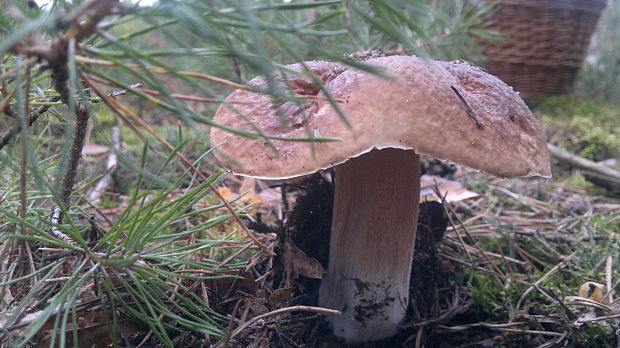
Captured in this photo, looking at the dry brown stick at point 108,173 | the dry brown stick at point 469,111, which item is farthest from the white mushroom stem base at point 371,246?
the dry brown stick at point 108,173

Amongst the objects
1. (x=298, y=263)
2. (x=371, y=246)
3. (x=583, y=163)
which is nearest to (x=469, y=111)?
(x=371, y=246)

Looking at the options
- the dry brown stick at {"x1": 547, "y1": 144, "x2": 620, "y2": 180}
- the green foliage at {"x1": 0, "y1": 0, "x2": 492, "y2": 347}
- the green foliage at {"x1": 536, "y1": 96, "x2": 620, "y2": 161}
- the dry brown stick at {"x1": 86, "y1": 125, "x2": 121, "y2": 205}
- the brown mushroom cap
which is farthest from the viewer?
the green foliage at {"x1": 536, "y1": 96, "x2": 620, "y2": 161}

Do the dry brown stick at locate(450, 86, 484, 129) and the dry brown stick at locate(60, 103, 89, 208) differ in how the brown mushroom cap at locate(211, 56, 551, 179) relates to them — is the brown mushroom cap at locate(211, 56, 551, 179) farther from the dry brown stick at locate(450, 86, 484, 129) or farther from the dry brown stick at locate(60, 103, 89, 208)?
the dry brown stick at locate(60, 103, 89, 208)

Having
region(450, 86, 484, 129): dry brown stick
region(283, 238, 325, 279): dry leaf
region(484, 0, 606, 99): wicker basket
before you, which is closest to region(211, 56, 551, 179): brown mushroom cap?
region(450, 86, 484, 129): dry brown stick

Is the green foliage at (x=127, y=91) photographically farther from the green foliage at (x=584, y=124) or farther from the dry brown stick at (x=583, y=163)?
the green foliage at (x=584, y=124)

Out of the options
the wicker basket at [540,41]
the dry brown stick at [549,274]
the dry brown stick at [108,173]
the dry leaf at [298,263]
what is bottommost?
the dry brown stick at [549,274]

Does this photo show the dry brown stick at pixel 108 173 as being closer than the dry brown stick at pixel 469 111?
No

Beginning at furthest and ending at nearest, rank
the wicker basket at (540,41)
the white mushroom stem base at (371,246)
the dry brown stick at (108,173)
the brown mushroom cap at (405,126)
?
the wicker basket at (540,41) < the dry brown stick at (108,173) < the white mushroom stem base at (371,246) < the brown mushroom cap at (405,126)
